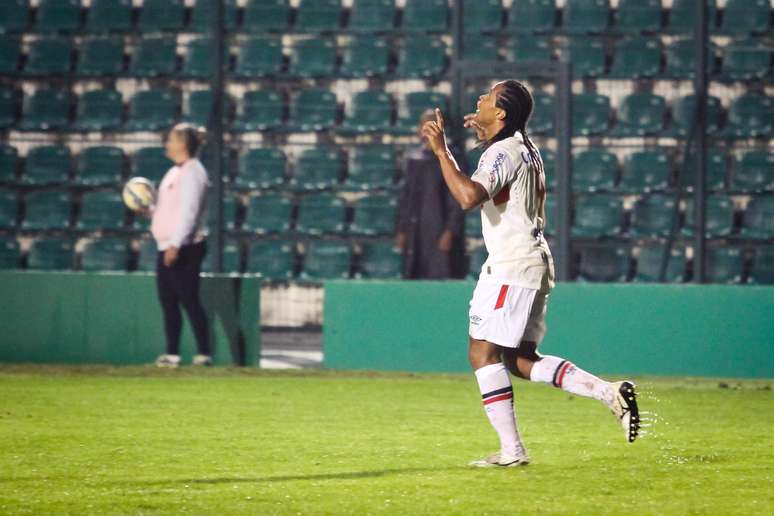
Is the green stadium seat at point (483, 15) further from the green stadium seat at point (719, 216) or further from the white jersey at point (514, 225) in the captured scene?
the white jersey at point (514, 225)

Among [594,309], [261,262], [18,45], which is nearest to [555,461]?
[594,309]

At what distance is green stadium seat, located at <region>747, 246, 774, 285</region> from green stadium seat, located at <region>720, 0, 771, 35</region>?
311 cm

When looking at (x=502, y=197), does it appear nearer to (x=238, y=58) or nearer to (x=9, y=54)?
(x=238, y=58)

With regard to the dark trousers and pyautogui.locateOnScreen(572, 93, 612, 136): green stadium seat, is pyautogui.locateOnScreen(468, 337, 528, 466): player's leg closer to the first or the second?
the dark trousers

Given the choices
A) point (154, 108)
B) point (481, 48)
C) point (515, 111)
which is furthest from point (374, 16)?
point (515, 111)

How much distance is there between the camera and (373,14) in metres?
17.8

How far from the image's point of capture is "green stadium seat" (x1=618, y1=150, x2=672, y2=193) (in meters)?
16.2

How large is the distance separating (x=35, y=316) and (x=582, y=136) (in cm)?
649

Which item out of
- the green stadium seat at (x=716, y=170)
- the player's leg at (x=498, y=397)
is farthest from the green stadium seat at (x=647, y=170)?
the player's leg at (x=498, y=397)

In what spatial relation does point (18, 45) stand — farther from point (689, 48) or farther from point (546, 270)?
point (546, 270)

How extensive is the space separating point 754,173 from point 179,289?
6.36 metres

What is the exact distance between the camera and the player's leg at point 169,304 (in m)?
12.3

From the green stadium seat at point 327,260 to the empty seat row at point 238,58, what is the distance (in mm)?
2282

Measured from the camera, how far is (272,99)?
17.3 m
